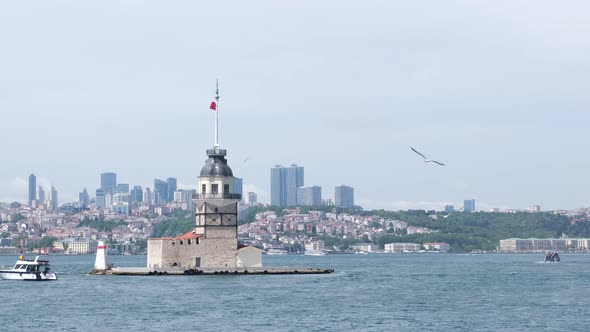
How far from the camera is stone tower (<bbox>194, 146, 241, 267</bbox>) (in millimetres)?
86500

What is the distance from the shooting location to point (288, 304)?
2522 inches

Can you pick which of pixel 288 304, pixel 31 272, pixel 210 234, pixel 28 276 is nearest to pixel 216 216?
pixel 210 234

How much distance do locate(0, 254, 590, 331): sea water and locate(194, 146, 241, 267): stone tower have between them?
2.37 metres

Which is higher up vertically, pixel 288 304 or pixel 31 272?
pixel 31 272

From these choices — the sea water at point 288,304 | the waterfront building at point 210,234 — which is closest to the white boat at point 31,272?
the sea water at point 288,304

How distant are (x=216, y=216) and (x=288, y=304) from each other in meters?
23.2

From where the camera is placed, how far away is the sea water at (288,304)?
2144 inches

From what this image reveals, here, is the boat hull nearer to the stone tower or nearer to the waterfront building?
the waterfront building

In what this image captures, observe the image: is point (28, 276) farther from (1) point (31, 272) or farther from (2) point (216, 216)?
(2) point (216, 216)

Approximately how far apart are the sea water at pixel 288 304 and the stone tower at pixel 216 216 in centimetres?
237

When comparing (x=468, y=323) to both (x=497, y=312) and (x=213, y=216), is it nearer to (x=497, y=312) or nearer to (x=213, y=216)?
(x=497, y=312)

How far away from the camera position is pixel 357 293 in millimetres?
73438

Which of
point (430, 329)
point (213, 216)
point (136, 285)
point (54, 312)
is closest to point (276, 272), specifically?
point (213, 216)

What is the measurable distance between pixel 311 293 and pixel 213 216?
16548 mm
